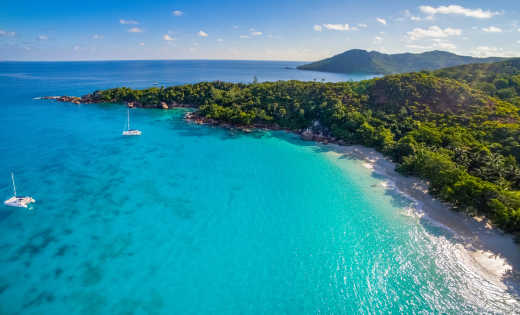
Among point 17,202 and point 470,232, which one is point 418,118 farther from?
point 17,202

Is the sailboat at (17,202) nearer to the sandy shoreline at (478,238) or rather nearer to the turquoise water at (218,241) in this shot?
the turquoise water at (218,241)

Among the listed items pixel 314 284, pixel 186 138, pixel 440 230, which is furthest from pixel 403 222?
pixel 186 138

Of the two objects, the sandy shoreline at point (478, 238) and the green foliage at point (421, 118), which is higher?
the green foliage at point (421, 118)

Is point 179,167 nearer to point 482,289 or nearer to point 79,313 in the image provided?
point 79,313

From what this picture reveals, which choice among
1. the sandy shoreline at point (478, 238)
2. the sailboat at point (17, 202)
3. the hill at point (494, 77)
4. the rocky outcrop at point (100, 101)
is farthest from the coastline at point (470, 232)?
the rocky outcrop at point (100, 101)

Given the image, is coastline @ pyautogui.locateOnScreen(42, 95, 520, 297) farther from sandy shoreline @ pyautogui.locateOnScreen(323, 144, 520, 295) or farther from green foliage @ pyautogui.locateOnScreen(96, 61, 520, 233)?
green foliage @ pyautogui.locateOnScreen(96, 61, 520, 233)
